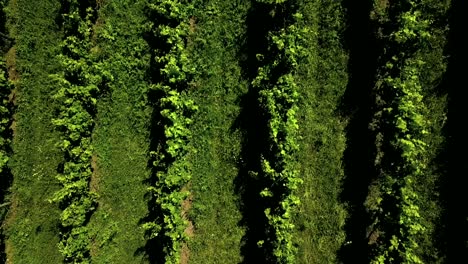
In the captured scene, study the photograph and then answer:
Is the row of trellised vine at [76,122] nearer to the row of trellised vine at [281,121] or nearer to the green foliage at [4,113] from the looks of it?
the green foliage at [4,113]

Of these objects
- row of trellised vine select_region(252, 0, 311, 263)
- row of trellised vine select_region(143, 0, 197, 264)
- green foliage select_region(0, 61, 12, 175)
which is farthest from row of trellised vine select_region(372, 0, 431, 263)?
green foliage select_region(0, 61, 12, 175)

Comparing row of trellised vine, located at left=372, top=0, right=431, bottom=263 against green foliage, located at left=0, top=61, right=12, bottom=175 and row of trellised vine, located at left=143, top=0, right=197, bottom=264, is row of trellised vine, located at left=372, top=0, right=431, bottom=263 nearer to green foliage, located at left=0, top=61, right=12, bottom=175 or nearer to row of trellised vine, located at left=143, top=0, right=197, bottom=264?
row of trellised vine, located at left=143, top=0, right=197, bottom=264

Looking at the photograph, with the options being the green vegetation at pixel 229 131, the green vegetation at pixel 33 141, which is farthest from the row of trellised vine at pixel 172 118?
the green vegetation at pixel 33 141

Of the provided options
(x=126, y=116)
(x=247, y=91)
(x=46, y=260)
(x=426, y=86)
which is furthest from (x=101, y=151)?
(x=426, y=86)

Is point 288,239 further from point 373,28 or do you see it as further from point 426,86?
point 373,28

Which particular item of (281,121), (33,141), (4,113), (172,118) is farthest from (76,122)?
(281,121)
